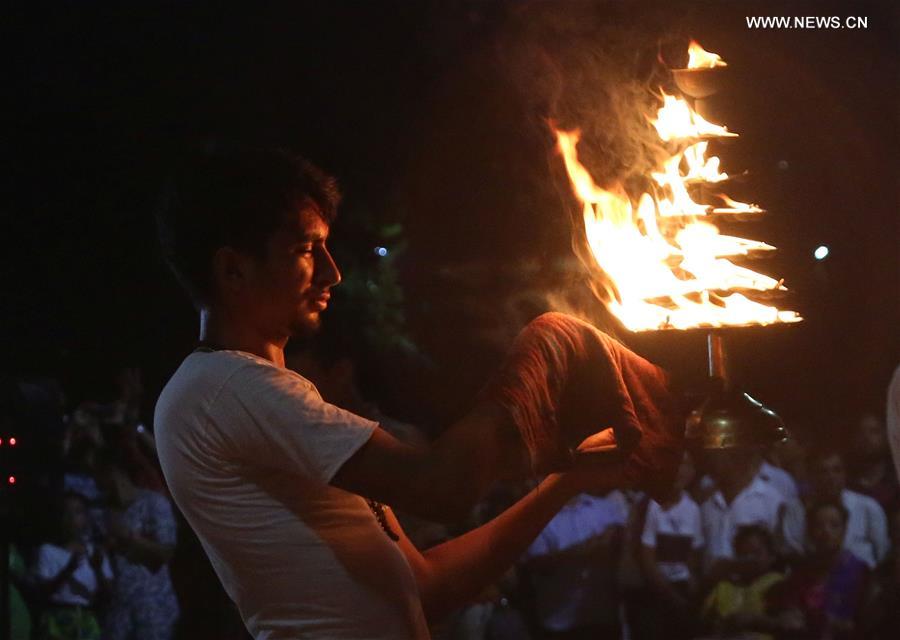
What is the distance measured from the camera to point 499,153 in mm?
6980

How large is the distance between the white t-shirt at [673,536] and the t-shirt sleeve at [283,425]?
427 cm

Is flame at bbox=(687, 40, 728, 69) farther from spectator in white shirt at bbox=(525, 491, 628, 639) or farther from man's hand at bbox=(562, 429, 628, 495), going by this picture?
spectator in white shirt at bbox=(525, 491, 628, 639)

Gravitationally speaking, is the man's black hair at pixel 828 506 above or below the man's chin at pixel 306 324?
below

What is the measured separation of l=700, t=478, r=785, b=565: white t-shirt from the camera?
18.7 ft

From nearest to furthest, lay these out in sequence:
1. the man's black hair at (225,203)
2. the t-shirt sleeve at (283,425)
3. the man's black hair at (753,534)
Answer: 1. the t-shirt sleeve at (283,425)
2. the man's black hair at (225,203)
3. the man's black hair at (753,534)

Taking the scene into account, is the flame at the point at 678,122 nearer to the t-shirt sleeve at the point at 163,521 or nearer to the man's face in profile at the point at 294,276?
the man's face in profile at the point at 294,276

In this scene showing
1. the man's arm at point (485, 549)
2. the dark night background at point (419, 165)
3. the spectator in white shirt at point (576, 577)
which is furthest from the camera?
the dark night background at point (419, 165)

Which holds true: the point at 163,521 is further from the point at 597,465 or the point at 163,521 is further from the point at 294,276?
the point at 294,276

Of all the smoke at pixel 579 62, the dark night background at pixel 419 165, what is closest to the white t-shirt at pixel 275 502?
the smoke at pixel 579 62

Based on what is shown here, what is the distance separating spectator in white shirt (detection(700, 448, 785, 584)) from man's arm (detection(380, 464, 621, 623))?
12.0 feet

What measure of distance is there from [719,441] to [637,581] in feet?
12.0

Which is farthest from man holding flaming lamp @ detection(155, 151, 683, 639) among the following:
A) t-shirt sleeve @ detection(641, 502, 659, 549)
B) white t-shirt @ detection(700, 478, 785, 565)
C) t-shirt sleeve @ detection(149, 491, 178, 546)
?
t-shirt sleeve @ detection(149, 491, 178, 546)

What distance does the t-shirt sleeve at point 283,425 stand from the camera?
5.36 feet

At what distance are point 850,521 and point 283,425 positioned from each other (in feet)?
15.5
